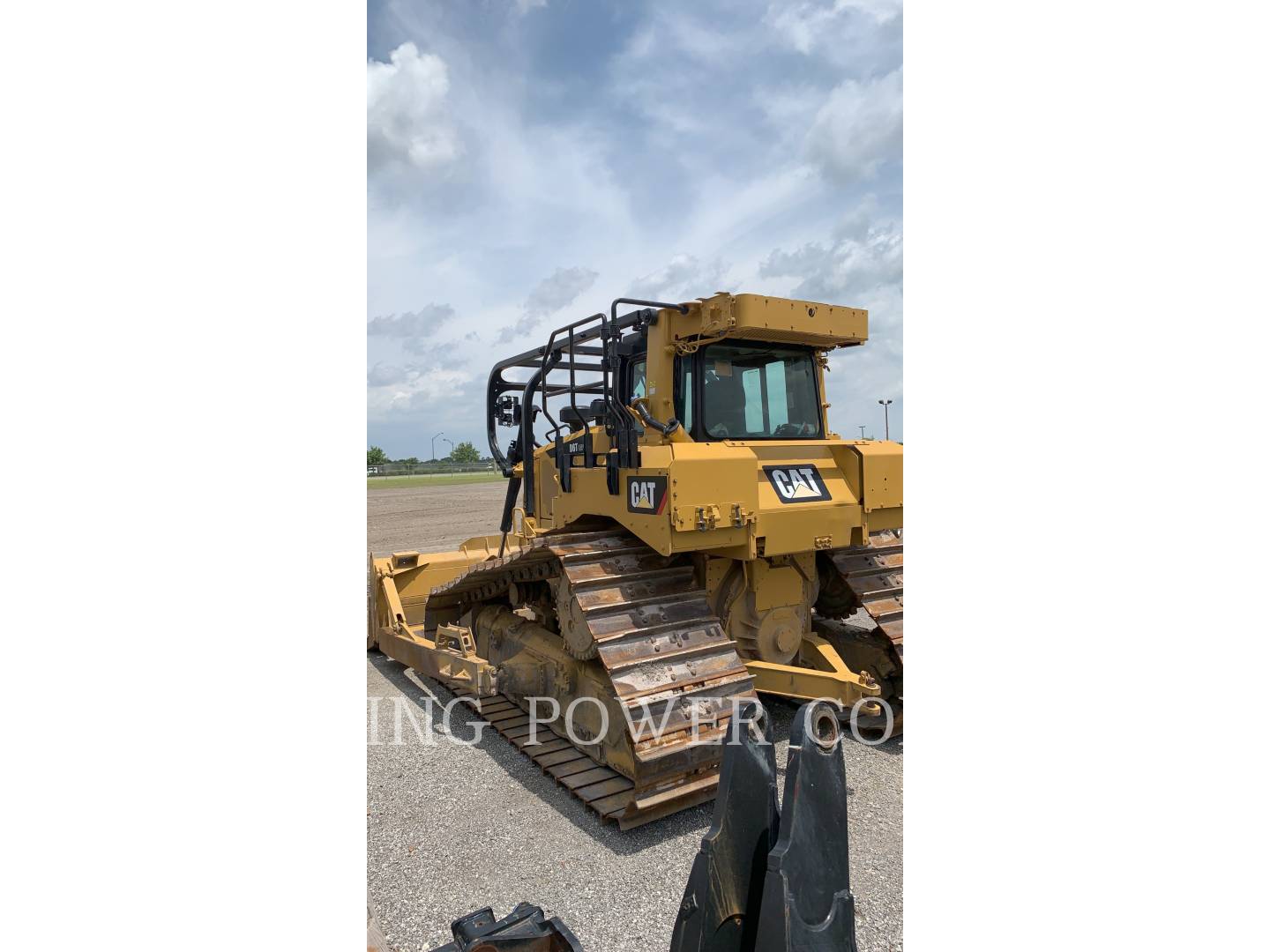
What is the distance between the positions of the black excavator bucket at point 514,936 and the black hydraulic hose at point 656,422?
10.3 ft

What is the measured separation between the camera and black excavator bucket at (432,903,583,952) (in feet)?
6.97

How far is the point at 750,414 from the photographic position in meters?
5.21

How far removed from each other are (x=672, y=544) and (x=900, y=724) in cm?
238

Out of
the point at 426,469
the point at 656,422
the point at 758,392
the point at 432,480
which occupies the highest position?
the point at 758,392

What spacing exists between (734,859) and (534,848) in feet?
6.33

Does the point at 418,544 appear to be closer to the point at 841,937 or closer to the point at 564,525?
the point at 564,525

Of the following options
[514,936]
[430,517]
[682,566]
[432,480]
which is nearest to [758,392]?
[682,566]

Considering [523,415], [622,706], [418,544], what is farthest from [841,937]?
[418,544]

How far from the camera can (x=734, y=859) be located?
211cm

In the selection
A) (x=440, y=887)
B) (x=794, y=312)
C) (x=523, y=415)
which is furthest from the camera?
(x=523, y=415)

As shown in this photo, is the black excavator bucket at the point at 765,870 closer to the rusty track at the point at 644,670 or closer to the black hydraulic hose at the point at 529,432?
the rusty track at the point at 644,670

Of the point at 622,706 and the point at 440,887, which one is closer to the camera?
the point at 440,887

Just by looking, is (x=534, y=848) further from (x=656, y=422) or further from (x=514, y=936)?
(x=656, y=422)

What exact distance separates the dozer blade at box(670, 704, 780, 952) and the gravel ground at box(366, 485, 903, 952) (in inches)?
19.1
